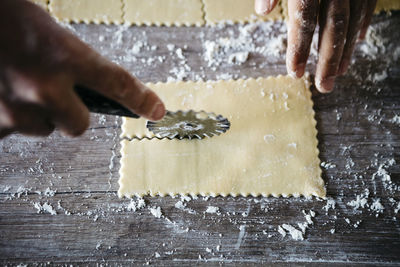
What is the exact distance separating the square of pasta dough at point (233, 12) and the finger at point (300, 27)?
32 cm

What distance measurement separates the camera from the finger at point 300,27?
0.96 metres

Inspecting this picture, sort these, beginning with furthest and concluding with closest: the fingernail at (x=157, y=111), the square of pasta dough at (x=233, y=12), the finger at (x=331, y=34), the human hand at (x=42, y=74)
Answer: the square of pasta dough at (x=233, y=12)
the finger at (x=331, y=34)
the fingernail at (x=157, y=111)
the human hand at (x=42, y=74)

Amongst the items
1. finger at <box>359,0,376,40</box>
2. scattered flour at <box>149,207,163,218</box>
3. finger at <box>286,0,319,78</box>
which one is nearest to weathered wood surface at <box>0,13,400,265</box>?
scattered flour at <box>149,207,163,218</box>

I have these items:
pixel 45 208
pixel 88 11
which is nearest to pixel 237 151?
pixel 45 208

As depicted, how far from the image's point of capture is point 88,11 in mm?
1315

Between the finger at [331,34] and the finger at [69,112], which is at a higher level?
the finger at [331,34]

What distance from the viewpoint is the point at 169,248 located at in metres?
1.05

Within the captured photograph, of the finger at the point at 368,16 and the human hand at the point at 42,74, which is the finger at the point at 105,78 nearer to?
the human hand at the point at 42,74

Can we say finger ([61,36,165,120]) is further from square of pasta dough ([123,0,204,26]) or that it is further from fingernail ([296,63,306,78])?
square of pasta dough ([123,0,204,26])

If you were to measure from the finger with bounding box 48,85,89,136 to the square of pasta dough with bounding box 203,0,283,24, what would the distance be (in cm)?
78

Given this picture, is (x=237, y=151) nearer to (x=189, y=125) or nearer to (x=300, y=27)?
(x=189, y=125)

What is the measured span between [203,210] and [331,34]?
645mm

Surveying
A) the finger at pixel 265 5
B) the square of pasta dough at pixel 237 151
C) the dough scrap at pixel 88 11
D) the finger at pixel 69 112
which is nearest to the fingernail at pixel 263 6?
the finger at pixel 265 5

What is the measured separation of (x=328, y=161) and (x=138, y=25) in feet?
2.76
